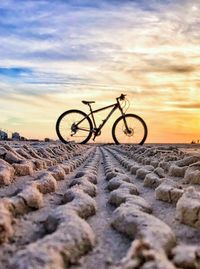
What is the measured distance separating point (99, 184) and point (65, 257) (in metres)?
3.20

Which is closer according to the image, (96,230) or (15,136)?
(96,230)

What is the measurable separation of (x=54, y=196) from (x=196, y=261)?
7.02 ft

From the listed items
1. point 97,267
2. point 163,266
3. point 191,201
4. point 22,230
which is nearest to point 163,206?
point 191,201

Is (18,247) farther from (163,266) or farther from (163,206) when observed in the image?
(163,206)

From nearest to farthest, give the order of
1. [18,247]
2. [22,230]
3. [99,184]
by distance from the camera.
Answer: [18,247], [22,230], [99,184]

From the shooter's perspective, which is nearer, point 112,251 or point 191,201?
point 112,251

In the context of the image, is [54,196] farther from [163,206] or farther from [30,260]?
[30,260]

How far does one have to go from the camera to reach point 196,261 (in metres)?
2.02

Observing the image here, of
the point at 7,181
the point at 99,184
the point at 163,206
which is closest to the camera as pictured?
the point at 163,206

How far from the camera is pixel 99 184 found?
5246mm

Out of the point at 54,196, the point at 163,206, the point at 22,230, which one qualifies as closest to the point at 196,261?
the point at 22,230

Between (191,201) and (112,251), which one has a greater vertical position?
(191,201)

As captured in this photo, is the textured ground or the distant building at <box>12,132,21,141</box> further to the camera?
the distant building at <box>12,132,21,141</box>

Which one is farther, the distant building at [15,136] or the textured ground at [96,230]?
the distant building at [15,136]
